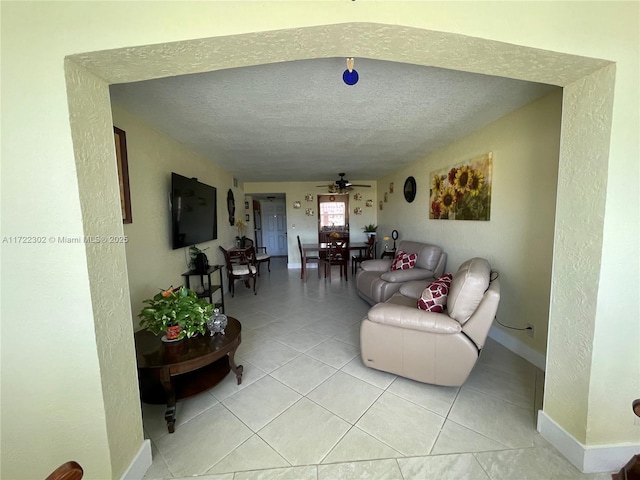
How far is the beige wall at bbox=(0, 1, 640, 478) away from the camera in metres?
0.91

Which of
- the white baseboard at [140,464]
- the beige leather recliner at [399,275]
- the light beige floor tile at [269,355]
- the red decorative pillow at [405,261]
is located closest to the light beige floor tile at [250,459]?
the white baseboard at [140,464]

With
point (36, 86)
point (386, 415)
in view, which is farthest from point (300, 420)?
point (36, 86)

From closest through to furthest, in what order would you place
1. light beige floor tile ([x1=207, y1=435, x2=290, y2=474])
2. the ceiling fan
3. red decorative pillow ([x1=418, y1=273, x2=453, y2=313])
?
light beige floor tile ([x1=207, y1=435, x2=290, y2=474]) → red decorative pillow ([x1=418, y1=273, x2=453, y2=313]) → the ceiling fan

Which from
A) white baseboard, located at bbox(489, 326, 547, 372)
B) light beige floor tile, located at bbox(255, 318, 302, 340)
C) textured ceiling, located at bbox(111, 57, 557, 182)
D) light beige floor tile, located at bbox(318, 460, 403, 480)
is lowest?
light beige floor tile, located at bbox(255, 318, 302, 340)

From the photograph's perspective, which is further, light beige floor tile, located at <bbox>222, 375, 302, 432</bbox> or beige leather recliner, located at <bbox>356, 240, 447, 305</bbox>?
beige leather recliner, located at <bbox>356, 240, 447, 305</bbox>

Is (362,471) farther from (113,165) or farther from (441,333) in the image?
(113,165)

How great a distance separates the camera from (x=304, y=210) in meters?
6.22

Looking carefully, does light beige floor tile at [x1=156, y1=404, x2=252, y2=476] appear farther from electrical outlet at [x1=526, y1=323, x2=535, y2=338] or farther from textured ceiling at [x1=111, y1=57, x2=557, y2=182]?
electrical outlet at [x1=526, y1=323, x2=535, y2=338]

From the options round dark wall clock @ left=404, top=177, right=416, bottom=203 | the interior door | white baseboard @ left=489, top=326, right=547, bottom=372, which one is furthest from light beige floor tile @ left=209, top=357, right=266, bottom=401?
A: the interior door

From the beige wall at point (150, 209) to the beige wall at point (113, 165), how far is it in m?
1.13

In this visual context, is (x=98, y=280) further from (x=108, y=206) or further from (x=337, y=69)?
(x=337, y=69)

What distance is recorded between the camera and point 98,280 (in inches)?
40.3

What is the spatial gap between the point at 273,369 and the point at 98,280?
1.52m

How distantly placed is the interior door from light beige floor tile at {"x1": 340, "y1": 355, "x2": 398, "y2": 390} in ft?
21.4
